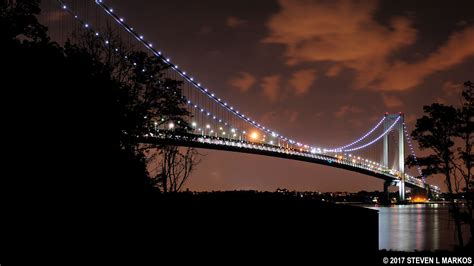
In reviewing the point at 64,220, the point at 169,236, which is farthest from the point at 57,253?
the point at 169,236

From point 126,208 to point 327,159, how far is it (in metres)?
63.3

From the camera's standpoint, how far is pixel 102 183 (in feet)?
37.7

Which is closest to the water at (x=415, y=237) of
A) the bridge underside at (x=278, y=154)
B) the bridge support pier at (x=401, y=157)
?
the bridge underside at (x=278, y=154)

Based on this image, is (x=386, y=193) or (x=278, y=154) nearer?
(x=278, y=154)

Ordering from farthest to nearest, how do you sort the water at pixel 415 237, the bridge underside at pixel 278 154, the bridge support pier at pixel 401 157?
the bridge support pier at pixel 401 157, the bridge underside at pixel 278 154, the water at pixel 415 237

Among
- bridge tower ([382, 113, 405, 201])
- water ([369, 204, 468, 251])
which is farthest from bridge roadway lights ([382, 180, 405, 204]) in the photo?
water ([369, 204, 468, 251])

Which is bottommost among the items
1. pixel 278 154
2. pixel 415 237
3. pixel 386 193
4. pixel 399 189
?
pixel 415 237

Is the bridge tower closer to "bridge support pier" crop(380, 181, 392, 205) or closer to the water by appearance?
"bridge support pier" crop(380, 181, 392, 205)

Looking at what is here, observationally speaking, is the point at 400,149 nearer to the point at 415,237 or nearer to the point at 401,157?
the point at 401,157

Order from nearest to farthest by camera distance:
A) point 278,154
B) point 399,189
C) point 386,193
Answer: point 278,154 < point 399,189 < point 386,193

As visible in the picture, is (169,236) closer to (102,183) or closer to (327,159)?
(102,183)

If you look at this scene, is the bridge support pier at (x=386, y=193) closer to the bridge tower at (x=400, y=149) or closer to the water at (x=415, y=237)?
the bridge tower at (x=400, y=149)

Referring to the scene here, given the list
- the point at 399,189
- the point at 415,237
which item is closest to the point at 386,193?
the point at 399,189

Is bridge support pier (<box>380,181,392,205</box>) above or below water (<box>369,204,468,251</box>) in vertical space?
above
